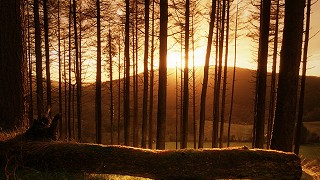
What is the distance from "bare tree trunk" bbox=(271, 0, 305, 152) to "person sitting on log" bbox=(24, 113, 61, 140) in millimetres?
5811

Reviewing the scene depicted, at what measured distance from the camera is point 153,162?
5.76 meters

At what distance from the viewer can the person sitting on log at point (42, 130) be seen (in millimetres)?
6381

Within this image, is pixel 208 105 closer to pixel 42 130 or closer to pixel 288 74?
pixel 288 74

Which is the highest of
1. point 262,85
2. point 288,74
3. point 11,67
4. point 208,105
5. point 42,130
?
point 11,67

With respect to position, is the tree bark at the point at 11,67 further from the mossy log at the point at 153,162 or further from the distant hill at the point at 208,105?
the distant hill at the point at 208,105

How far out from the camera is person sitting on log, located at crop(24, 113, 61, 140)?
6.38 m

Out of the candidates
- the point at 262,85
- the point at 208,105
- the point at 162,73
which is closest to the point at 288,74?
the point at 262,85

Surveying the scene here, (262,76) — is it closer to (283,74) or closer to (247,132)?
(283,74)

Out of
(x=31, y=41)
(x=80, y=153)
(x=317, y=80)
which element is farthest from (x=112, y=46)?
(x=317, y=80)

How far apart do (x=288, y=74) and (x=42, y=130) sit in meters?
6.41

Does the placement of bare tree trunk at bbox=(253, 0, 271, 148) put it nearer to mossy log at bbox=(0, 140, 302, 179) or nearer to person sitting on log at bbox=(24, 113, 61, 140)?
mossy log at bbox=(0, 140, 302, 179)

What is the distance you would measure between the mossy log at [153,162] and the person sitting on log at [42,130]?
50cm

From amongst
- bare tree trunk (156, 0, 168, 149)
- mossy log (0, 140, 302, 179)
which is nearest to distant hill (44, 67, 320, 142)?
bare tree trunk (156, 0, 168, 149)

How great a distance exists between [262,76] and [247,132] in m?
28.1
